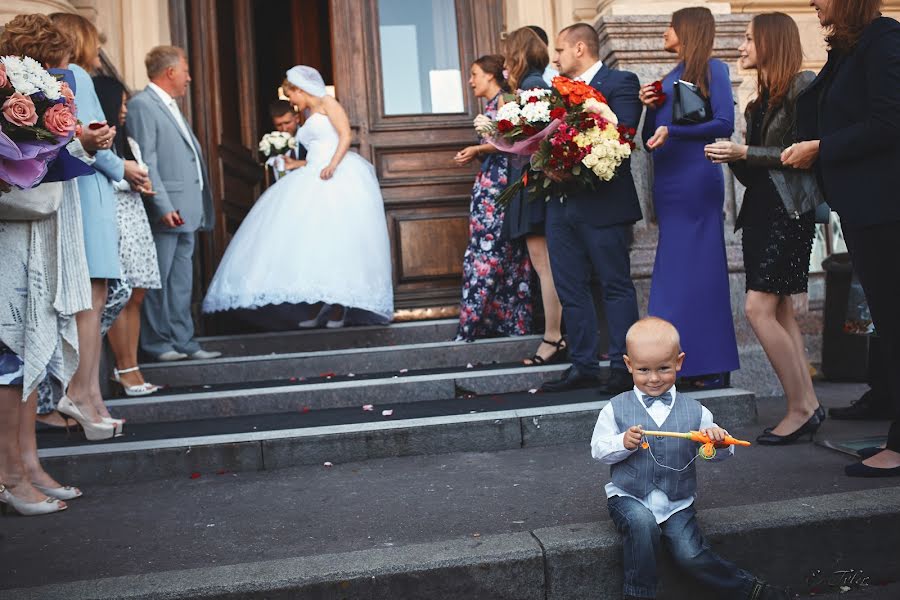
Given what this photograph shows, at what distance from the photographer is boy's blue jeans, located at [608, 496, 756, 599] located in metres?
2.60

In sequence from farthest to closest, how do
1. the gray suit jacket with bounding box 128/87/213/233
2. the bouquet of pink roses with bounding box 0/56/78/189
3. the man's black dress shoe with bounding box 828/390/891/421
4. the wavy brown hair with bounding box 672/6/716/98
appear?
1. the gray suit jacket with bounding box 128/87/213/233
2. the wavy brown hair with bounding box 672/6/716/98
3. the man's black dress shoe with bounding box 828/390/891/421
4. the bouquet of pink roses with bounding box 0/56/78/189

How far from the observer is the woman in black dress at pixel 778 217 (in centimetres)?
416

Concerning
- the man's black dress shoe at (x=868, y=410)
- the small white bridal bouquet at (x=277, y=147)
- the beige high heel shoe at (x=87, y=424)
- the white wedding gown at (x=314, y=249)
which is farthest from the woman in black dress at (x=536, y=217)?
the small white bridal bouquet at (x=277, y=147)

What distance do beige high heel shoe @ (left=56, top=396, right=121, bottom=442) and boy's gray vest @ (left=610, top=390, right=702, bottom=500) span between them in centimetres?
277

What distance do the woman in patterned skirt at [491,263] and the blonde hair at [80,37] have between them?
254 centimetres

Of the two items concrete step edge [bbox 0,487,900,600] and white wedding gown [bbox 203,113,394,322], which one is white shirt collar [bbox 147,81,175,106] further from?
concrete step edge [bbox 0,487,900,600]

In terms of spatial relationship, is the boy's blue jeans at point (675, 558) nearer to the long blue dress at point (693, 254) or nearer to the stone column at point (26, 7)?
the long blue dress at point (693, 254)

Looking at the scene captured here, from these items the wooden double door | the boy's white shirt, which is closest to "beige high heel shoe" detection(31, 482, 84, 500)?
the boy's white shirt

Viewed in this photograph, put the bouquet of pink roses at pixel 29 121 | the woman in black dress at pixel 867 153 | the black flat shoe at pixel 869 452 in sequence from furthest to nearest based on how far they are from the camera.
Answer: the black flat shoe at pixel 869 452
the woman in black dress at pixel 867 153
the bouquet of pink roses at pixel 29 121

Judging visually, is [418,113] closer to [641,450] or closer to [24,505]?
[24,505]

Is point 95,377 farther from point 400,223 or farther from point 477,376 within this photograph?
point 400,223

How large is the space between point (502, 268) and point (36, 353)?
3527mm

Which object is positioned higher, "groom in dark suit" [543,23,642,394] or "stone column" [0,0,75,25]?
"stone column" [0,0,75,25]

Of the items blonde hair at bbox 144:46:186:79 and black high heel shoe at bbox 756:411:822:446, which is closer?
black high heel shoe at bbox 756:411:822:446
